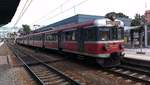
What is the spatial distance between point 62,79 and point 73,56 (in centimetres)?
816

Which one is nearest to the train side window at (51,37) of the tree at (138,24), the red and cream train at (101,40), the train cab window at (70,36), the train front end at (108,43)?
the train cab window at (70,36)

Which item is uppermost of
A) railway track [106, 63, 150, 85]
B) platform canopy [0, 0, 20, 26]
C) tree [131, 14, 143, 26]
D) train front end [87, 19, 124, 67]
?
tree [131, 14, 143, 26]

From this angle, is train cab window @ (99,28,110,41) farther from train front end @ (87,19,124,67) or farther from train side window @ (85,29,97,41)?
train side window @ (85,29,97,41)

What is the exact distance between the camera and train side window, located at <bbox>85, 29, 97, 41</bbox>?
607 inches

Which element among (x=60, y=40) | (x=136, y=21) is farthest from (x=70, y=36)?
(x=136, y=21)

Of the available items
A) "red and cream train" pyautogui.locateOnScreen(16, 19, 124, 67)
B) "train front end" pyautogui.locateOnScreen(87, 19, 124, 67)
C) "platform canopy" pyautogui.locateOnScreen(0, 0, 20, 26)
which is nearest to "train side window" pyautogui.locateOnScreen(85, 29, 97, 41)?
"red and cream train" pyautogui.locateOnScreen(16, 19, 124, 67)

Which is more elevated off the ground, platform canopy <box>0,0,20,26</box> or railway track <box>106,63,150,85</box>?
platform canopy <box>0,0,20,26</box>

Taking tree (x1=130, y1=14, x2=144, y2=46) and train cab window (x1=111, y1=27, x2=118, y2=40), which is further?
tree (x1=130, y1=14, x2=144, y2=46)

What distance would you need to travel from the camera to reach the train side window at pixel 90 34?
15.4m

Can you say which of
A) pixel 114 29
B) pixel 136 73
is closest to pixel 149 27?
pixel 114 29

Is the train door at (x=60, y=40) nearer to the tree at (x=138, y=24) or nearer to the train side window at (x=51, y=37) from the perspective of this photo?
the train side window at (x=51, y=37)

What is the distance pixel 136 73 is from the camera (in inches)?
532

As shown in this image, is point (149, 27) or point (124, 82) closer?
point (124, 82)

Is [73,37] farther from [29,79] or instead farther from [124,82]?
[124,82]
